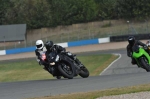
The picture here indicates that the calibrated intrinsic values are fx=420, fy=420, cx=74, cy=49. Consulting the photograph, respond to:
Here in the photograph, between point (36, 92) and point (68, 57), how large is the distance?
383 centimetres

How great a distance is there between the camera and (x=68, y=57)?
581 inches

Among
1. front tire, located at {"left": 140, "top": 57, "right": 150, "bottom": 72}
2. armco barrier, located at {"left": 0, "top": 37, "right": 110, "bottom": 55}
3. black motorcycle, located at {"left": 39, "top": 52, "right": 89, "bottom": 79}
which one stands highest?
black motorcycle, located at {"left": 39, "top": 52, "right": 89, "bottom": 79}

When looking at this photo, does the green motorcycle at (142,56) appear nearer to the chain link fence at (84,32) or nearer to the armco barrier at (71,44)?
the armco barrier at (71,44)

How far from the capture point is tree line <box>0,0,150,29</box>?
69000 mm

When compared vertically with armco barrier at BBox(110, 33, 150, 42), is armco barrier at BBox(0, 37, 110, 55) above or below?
below

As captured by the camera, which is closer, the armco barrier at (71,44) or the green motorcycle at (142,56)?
the green motorcycle at (142,56)

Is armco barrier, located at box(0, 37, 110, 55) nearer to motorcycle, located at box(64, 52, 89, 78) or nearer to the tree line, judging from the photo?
the tree line

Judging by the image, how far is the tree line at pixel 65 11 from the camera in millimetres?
69000

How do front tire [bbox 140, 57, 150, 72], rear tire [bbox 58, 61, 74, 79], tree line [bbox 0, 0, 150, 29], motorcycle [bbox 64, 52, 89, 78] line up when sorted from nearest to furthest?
rear tire [bbox 58, 61, 74, 79] → motorcycle [bbox 64, 52, 89, 78] → front tire [bbox 140, 57, 150, 72] → tree line [bbox 0, 0, 150, 29]

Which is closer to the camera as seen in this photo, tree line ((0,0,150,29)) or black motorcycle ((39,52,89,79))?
black motorcycle ((39,52,89,79))

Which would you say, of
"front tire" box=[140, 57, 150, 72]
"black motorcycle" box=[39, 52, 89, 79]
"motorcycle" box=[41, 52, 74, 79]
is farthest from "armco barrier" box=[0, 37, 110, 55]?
"motorcycle" box=[41, 52, 74, 79]

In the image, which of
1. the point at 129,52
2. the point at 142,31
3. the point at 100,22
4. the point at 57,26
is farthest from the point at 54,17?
the point at 129,52

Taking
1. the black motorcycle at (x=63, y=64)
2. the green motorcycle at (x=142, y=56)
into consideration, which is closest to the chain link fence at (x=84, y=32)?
the green motorcycle at (x=142, y=56)

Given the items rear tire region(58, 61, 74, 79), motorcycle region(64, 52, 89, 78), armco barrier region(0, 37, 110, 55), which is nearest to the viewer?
rear tire region(58, 61, 74, 79)
